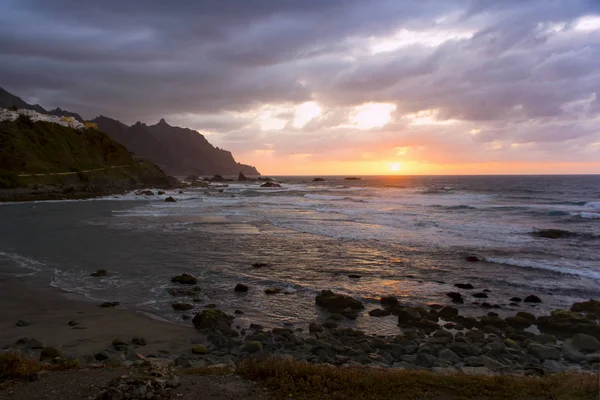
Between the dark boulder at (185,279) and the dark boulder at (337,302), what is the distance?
469cm

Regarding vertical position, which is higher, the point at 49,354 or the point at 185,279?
the point at 49,354

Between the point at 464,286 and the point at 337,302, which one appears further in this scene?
the point at 464,286

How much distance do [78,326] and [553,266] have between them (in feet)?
58.5

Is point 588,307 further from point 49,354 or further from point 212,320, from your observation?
point 49,354

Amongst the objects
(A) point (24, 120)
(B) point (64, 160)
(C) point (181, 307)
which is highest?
(A) point (24, 120)

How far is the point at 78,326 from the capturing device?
9.98m

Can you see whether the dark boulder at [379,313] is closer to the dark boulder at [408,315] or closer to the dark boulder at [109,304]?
the dark boulder at [408,315]

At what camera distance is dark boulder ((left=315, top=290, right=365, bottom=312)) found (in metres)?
12.0

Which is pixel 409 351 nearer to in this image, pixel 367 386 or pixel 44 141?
pixel 367 386

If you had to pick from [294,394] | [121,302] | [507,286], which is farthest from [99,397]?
[507,286]

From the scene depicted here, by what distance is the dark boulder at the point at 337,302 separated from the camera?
11961 mm

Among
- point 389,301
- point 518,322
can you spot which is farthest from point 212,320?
point 518,322

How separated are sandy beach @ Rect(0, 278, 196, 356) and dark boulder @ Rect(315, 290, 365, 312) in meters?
3.99

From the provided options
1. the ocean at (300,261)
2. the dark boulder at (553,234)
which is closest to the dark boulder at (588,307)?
the ocean at (300,261)
